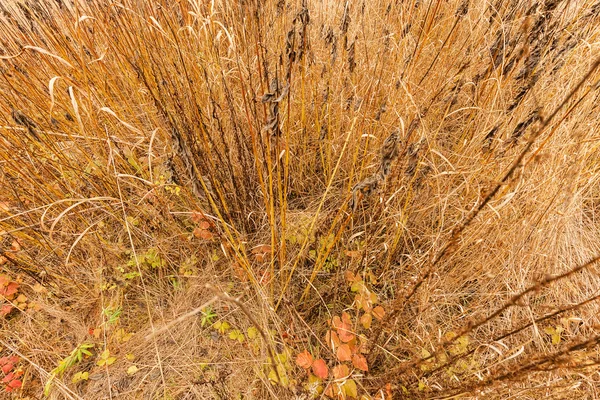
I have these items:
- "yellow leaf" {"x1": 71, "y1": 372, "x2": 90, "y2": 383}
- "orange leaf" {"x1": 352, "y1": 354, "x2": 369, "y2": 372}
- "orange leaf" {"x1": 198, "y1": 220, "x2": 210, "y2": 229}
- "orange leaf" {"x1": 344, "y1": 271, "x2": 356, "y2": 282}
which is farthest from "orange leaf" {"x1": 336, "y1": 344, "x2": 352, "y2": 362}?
"yellow leaf" {"x1": 71, "y1": 372, "x2": 90, "y2": 383}

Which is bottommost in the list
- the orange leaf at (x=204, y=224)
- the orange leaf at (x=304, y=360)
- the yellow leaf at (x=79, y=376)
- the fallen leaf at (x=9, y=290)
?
the yellow leaf at (x=79, y=376)

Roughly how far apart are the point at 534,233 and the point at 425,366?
0.71 meters

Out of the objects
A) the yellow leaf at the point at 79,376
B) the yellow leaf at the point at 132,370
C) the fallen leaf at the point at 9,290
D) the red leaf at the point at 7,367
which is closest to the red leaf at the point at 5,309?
the fallen leaf at the point at 9,290

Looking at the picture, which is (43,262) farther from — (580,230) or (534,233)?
(580,230)

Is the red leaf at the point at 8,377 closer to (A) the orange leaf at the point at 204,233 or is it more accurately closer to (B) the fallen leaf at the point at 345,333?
(A) the orange leaf at the point at 204,233

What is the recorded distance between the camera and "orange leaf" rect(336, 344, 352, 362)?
977 mm

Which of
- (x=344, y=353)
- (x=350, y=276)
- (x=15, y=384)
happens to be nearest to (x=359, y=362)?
(x=344, y=353)

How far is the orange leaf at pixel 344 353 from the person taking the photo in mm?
977

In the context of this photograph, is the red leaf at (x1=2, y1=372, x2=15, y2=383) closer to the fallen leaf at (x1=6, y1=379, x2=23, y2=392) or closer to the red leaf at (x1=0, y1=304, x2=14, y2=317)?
the fallen leaf at (x1=6, y1=379, x2=23, y2=392)

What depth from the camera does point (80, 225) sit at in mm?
1444

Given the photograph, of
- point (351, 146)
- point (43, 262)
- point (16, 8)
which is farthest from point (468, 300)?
point (16, 8)

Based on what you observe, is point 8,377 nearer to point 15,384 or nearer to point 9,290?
point 15,384

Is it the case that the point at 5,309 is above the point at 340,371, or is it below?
below

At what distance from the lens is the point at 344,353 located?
99cm
